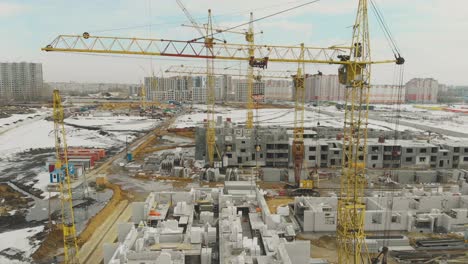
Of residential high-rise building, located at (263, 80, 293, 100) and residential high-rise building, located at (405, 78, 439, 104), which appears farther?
residential high-rise building, located at (263, 80, 293, 100)

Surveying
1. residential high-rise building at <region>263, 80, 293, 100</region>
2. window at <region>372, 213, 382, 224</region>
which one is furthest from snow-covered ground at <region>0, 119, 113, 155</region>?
residential high-rise building at <region>263, 80, 293, 100</region>

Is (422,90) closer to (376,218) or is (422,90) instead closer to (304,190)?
(304,190)

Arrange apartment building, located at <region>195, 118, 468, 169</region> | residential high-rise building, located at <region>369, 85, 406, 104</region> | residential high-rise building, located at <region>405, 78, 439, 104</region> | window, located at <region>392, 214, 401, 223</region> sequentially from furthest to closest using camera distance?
residential high-rise building, located at <region>405, 78, 439, 104</region> < residential high-rise building, located at <region>369, 85, 406, 104</region> < apartment building, located at <region>195, 118, 468, 169</region> < window, located at <region>392, 214, 401, 223</region>

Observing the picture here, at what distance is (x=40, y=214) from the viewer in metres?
20.5

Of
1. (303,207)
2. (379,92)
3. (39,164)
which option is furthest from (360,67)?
(379,92)

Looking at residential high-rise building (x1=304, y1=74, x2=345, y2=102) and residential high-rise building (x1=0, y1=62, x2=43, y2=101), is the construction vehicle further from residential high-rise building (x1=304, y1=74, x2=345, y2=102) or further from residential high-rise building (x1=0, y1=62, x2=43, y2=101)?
residential high-rise building (x1=0, y1=62, x2=43, y2=101)

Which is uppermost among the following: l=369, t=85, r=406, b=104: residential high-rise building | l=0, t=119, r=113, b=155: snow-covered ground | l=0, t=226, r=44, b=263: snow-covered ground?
l=369, t=85, r=406, b=104: residential high-rise building

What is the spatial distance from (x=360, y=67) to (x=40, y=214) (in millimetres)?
19442

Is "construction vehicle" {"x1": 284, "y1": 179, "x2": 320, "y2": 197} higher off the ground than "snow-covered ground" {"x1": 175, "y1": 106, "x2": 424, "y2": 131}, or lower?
lower

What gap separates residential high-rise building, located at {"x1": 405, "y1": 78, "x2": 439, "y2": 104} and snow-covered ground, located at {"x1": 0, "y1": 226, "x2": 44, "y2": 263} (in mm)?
153954

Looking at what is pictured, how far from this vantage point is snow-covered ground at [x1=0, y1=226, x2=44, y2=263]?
51.4ft

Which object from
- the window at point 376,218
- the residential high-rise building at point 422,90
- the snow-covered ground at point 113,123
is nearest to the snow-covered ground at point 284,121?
the snow-covered ground at point 113,123

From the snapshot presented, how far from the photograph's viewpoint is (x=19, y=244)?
1680cm

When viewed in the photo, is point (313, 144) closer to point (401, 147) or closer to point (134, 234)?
point (401, 147)
